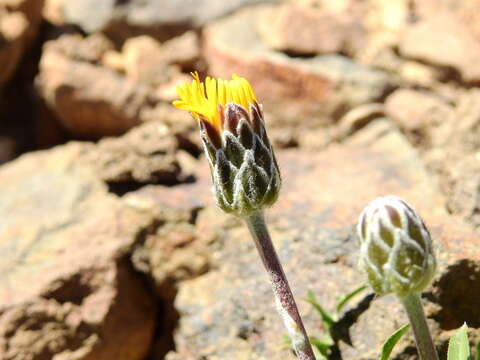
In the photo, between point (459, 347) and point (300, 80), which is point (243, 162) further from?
point (300, 80)

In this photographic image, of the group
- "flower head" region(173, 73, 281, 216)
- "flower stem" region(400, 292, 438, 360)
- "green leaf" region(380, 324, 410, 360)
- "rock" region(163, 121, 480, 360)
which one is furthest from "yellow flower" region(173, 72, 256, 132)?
"rock" region(163, 121, 480, 360)

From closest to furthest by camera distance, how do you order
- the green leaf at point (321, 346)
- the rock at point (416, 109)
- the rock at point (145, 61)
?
the green leaf at point (321, 346), the rock at point (416, 109), the rock at point (145, 61)

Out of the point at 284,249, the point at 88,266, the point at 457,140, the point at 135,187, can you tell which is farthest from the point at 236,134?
the point at 457,140

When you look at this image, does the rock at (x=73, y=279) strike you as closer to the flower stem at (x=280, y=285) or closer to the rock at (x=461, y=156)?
the flower stem at (x=280, y=285)

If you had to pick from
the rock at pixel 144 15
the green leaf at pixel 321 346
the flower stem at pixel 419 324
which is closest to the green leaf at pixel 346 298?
the green leaf at pixel 321 346

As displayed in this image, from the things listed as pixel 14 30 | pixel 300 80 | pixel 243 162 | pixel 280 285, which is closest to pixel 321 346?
pixel 280 285

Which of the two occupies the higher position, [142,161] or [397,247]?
[397,247]
